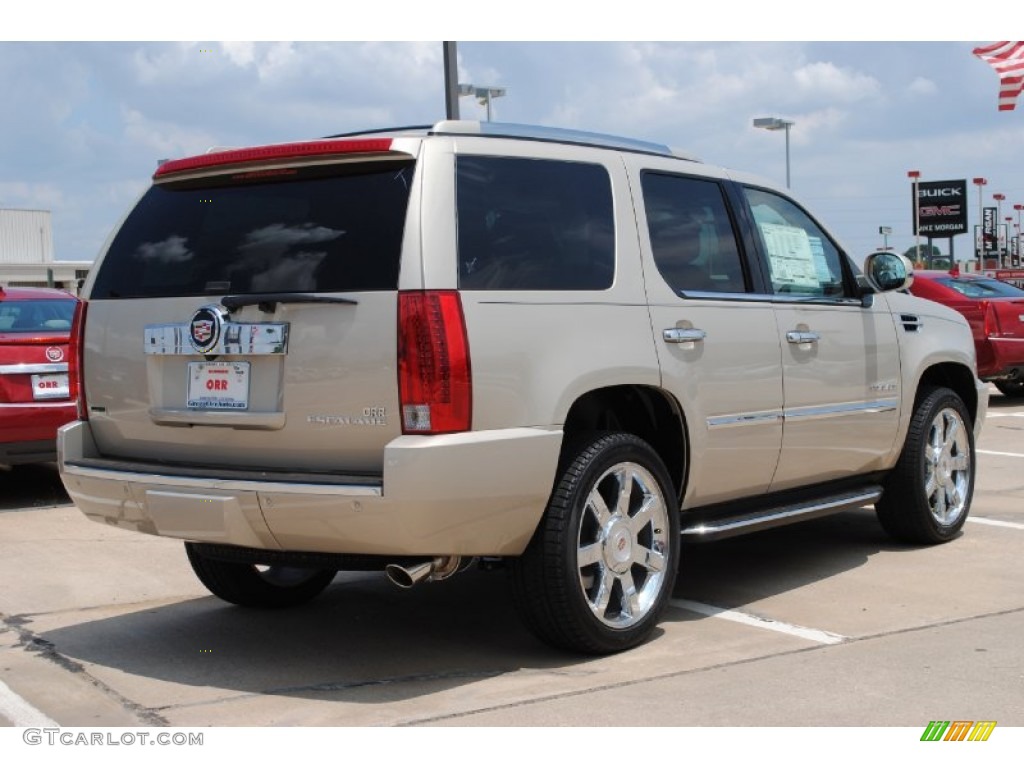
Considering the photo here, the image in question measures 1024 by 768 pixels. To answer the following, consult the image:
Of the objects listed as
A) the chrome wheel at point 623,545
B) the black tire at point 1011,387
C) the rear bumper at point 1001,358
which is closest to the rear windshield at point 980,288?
the rear bumper at point 1001,358

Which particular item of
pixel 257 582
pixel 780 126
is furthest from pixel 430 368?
pixel 780 126

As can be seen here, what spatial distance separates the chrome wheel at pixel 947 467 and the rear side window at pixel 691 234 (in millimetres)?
1919

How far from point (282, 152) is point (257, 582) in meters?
2.10

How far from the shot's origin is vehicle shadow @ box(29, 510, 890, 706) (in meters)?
4.92

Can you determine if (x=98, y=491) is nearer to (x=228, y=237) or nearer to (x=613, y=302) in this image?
(x=228, y=237)

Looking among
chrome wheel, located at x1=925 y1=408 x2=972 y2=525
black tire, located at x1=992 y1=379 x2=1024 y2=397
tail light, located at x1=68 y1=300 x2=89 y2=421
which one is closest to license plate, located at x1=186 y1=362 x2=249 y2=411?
tail light, located at x1=68 y1=300 x2=89 y2=421

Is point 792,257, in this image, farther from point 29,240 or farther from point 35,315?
point 29,240

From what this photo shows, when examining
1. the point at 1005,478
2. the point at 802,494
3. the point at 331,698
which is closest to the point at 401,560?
the point at 331,698

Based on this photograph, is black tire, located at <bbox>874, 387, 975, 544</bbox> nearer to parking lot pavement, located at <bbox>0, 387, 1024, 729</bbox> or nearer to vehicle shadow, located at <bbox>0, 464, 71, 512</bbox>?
parking lot pavement, located at <bbox>0, 387, 1024, 729</bbox>

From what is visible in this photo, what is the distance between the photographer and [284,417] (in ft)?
15.3

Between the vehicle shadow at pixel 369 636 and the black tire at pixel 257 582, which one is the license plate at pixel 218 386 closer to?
the vehicle shadow at pixel 369 636

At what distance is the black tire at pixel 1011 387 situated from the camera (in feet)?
53.1

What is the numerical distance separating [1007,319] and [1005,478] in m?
5.84

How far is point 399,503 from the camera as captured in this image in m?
4.40
